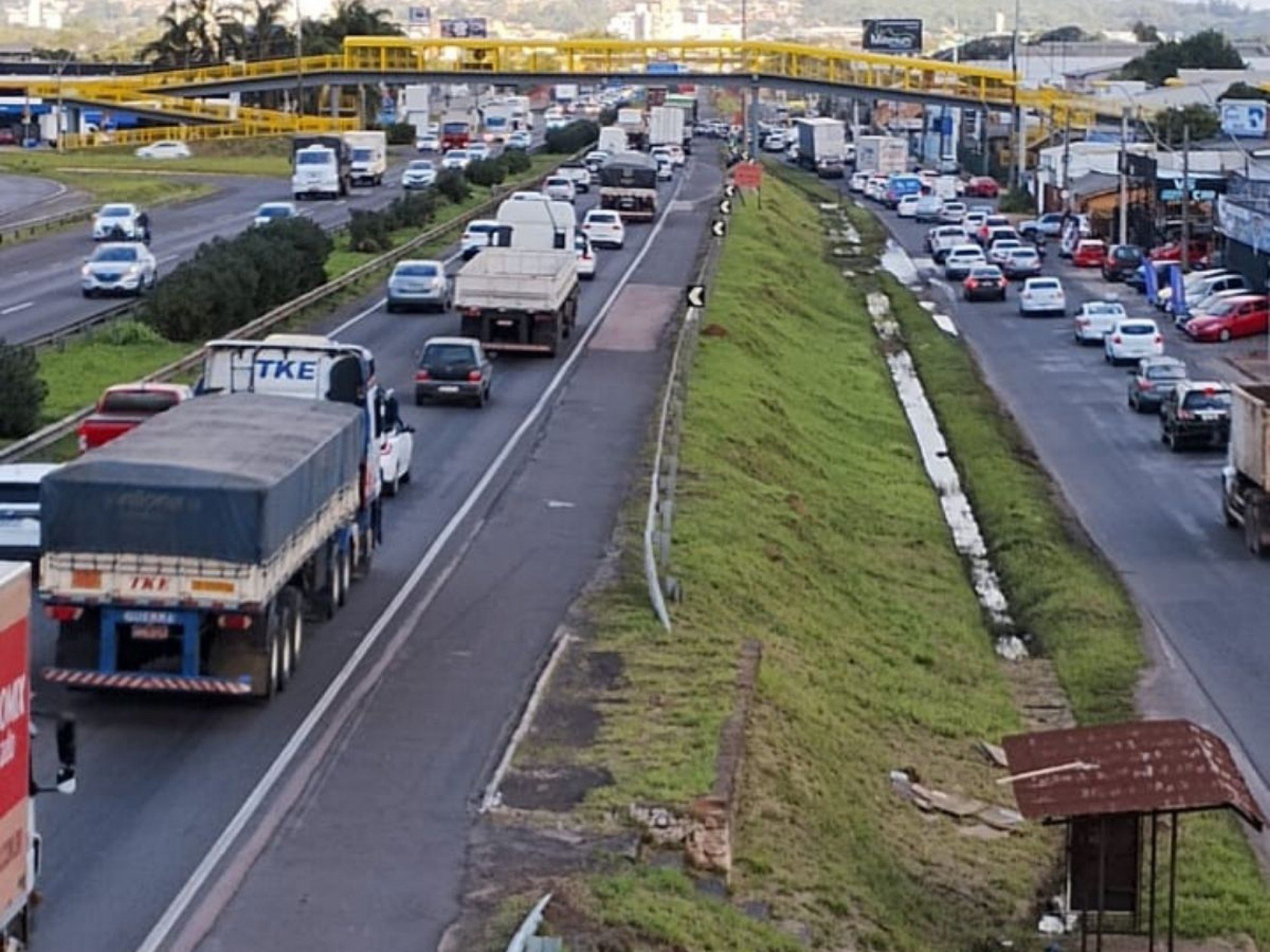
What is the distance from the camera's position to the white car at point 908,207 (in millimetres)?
130750

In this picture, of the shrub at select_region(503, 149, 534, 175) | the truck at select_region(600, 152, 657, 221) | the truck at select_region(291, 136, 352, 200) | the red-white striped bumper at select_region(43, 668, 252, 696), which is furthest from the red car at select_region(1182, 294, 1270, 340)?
the red-white striped bumper at select_region(43, 668, 252, 696)

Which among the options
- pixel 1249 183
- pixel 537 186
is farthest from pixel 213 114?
pixel 1249 183

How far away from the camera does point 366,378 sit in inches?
1302

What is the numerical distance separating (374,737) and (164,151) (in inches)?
4570

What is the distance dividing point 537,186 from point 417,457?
228ft

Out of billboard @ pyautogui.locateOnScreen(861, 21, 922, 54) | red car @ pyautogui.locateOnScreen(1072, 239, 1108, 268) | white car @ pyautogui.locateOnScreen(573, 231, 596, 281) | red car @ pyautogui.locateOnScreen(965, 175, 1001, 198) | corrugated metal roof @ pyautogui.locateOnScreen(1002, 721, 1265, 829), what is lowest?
red car @ pyautogui.locateOnScreen(965, 175, 1001, 198)

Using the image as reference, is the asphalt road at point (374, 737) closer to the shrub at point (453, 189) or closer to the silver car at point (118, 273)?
the silver car at point (118, 273)

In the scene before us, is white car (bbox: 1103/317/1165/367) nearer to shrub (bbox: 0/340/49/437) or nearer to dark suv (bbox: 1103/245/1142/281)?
dark suv (bbox: 1103/245/1142/281)

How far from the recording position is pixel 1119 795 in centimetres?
2144

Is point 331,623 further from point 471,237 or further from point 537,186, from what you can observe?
point 537,186

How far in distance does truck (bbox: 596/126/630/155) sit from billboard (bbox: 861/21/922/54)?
149 ft

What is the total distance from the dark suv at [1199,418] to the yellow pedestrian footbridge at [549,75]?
2707 inches

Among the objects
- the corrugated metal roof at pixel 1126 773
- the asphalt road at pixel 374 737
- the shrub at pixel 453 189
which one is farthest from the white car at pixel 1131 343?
the corrugated metal roof at pixel 1126 773

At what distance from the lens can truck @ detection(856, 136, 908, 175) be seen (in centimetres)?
15912
